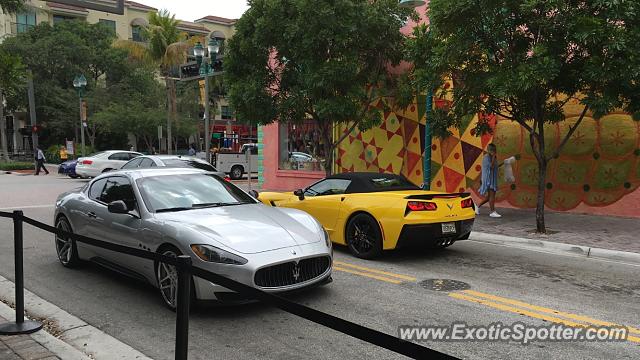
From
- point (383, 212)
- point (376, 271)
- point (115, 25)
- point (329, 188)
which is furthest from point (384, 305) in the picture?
point (115, 25)

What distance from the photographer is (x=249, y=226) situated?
17.3 feet

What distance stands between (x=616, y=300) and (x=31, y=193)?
1847cm

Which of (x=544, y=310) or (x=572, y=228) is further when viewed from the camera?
(x=572, y=228)

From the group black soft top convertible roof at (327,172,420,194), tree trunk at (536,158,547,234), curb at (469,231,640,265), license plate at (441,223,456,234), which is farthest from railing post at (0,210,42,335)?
tree trunk at (536,158,547,234)

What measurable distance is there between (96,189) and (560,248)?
7.50 meters

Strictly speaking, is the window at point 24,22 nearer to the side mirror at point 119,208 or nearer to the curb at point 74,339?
the side mirror at point 119,208

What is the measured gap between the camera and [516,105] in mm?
10812

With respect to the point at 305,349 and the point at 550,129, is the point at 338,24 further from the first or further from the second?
the point at 305,349

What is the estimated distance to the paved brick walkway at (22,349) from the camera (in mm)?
3802

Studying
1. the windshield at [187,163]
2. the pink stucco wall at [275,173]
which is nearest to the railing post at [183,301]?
the windshield at [187,163]

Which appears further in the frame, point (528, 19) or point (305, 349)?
point (528, 19)

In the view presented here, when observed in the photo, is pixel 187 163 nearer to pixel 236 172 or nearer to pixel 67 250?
pixel 67 250

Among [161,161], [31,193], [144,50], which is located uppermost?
[144,50]

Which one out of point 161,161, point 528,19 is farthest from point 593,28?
point 161,161
